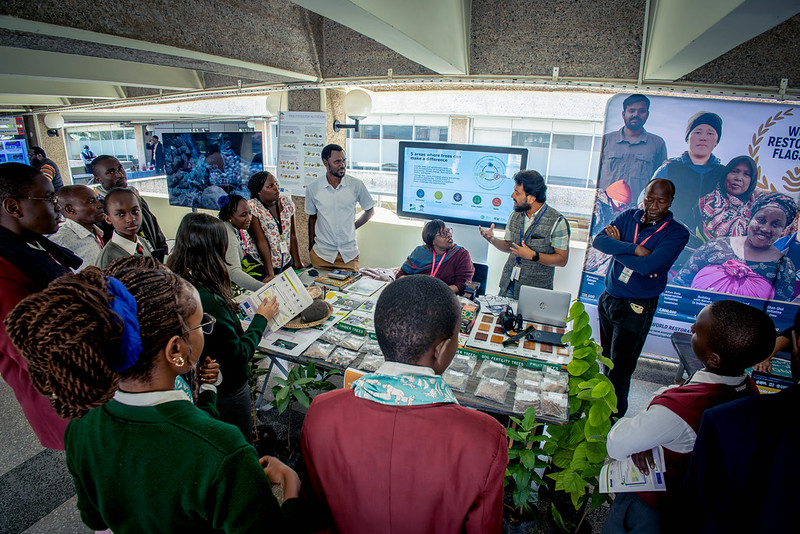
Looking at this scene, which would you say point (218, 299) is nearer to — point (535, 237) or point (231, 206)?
point (231, 206)

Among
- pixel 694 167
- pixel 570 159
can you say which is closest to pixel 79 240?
pixel 694 167

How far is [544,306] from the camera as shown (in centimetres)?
250

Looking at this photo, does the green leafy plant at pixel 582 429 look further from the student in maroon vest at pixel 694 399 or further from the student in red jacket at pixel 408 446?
the student in red jacket at pixel 408 446

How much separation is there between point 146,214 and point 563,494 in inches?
148

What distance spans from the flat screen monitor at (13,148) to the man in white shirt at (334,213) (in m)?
6.43

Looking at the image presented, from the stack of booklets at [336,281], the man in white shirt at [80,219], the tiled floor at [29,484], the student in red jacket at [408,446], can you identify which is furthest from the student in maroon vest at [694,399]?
the man in white shirt at [80,219]

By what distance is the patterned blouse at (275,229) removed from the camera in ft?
11.2

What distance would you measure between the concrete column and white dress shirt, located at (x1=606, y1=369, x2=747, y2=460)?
9853 mm

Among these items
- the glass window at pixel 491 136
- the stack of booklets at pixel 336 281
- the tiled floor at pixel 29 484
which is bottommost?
the tiled floor at pixel 29 484

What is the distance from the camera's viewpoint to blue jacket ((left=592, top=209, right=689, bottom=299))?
2582 mm

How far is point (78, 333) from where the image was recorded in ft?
2.43

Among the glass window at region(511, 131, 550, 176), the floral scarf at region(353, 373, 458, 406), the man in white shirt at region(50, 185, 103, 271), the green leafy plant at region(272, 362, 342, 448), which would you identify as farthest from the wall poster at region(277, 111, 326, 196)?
the glass window at region(511, 131, 550, 176)

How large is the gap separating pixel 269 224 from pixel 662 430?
3112 mm

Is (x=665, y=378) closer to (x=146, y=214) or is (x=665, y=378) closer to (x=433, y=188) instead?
(x=433, y=188)
